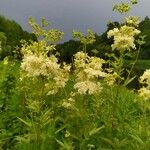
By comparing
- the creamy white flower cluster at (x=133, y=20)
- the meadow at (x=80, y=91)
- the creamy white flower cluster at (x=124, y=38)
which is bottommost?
the meadow at (x=80, y=91)

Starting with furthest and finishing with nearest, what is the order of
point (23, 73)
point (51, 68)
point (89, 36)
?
point (23, 73) < point (89, 36) < point (51, 68)

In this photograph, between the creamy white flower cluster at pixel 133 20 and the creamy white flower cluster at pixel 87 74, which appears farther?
the creamy white flower cluster at pixel 133 20

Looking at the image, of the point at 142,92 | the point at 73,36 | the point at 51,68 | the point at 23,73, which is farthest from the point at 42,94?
the point at 23,73

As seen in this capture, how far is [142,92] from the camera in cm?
742

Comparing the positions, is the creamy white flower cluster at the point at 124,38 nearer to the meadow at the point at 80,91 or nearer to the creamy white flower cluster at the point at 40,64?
the meadow at the point at 80,91

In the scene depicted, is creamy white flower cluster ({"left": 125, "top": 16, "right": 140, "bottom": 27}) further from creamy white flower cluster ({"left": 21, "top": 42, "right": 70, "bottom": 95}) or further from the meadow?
creamy white flower cluster ({"left": 21, "top": 42, "right": 70, "bottom": 95})

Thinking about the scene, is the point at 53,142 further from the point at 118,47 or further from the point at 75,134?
the point at 118,47

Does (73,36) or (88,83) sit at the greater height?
(73,36)

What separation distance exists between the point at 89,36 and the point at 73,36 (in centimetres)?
22

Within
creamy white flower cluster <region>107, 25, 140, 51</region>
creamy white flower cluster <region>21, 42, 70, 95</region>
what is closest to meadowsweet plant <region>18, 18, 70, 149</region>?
creamy white flower cluster <region>21, 42, 70, 95</region>

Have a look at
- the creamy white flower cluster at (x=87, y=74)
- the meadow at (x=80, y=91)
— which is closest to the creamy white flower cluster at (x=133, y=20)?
the meadow at (x=80, y=91)

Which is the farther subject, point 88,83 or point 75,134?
point 75,134

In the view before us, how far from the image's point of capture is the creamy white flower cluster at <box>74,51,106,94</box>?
21.8ft

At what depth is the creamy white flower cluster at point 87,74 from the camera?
21.8 feet
